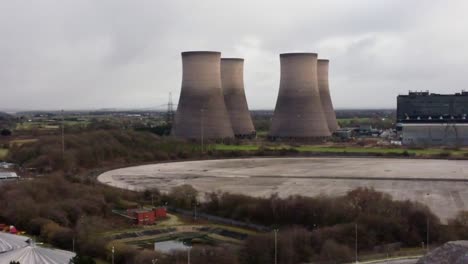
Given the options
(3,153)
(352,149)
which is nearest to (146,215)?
(3,153)

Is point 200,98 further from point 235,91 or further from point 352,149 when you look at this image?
point 352,149

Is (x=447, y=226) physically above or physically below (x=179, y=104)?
below

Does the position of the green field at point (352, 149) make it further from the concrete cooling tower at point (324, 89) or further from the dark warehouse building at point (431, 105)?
the dark warehouse building at point (431, 105)

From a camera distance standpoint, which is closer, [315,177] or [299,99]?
[315,177]

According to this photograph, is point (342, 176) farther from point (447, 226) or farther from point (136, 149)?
point (136, 149)

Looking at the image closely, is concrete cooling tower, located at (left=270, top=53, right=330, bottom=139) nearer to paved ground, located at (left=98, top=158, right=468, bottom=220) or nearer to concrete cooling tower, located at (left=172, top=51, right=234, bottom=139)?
concrete cooling tower, located at (left=172, top=51, right=234, bottom=139)

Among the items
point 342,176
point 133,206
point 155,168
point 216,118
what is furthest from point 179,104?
point 133,206

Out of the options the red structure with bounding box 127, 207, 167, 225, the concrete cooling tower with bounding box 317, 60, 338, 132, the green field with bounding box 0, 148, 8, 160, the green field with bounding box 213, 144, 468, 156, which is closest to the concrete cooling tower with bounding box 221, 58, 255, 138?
the green field with bounding box 213, 144, 468, 156
